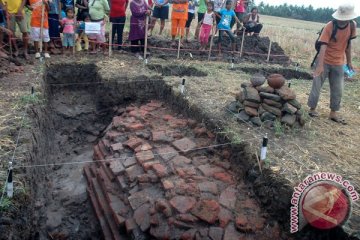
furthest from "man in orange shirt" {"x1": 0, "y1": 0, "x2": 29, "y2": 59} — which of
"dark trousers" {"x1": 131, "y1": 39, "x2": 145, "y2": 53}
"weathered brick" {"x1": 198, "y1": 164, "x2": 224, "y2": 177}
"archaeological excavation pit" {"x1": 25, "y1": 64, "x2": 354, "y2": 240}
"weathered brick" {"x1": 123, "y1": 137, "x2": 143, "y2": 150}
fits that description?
"weathered brick" {"x1": 198, "y1": 164, "x2": 224, "y2": 177}

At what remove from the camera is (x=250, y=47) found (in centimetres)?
1327

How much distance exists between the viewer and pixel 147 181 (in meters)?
4.80

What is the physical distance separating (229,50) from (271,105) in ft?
23.3

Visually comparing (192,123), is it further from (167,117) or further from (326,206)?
(326,206)

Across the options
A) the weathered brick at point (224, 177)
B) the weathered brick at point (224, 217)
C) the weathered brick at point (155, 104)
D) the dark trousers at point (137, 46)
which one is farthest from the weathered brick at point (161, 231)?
the dark trousers at point (137, 46)

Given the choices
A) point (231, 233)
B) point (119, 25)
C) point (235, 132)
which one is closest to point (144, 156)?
point (235, 132)

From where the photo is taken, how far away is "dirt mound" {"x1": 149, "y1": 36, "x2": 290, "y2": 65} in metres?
11.2

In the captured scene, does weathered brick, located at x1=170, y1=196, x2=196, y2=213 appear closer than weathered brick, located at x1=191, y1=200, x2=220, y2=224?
No

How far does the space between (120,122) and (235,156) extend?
8.22ft

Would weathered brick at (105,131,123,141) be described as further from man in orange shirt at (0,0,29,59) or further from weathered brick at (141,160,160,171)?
man in orange shirt at (0,0,29,59)

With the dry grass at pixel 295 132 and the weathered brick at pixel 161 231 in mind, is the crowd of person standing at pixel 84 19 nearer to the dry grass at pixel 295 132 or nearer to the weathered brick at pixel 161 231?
the dry grass at pixel 295 132

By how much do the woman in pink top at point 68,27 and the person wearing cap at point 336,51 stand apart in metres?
6.27

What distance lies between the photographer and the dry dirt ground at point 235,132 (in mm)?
4320

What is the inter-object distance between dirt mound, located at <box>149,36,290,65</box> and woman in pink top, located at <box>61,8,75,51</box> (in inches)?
88.0
